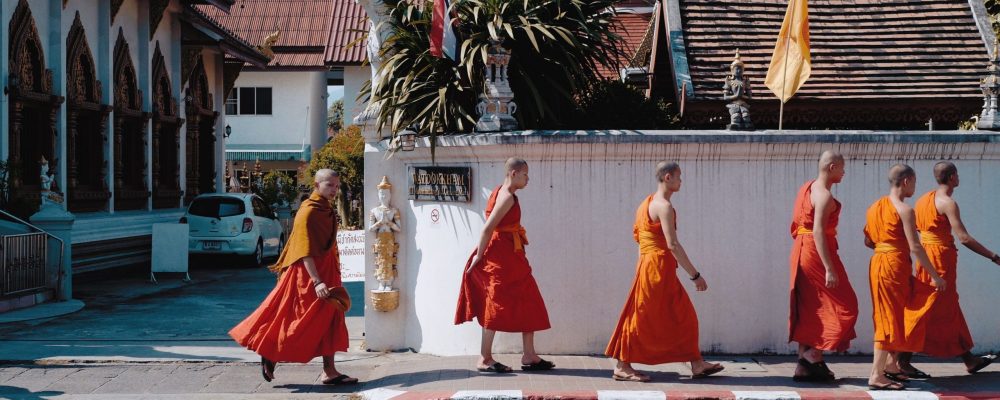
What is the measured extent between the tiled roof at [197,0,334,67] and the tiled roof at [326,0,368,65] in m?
0.43

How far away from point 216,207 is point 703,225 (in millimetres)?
12889

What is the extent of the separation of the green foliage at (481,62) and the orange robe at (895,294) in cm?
313

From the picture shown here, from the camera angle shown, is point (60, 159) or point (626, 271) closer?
point (626, 271)

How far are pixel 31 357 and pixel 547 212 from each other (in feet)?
14.8

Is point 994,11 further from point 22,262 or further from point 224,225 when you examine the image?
point 22,262

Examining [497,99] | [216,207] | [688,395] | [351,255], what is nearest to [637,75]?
[351,255]

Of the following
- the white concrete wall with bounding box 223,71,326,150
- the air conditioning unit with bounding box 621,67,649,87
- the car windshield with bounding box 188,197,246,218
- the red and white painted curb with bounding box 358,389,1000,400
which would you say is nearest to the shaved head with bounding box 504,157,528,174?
the red and white painted curb with bounding box 358,389,1000,400

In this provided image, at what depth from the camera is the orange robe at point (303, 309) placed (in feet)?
26.5

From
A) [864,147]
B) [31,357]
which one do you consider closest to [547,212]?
[864,147]

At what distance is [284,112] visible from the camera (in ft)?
129

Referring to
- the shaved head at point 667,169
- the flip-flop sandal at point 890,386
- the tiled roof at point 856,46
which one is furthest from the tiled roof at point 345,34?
the flip-flop sandal at point 890,386

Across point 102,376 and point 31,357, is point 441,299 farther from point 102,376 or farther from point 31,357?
point 31,357

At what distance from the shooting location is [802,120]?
12.5 m

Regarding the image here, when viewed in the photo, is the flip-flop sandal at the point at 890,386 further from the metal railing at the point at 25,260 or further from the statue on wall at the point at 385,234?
the metal railing at the point at 25,260
